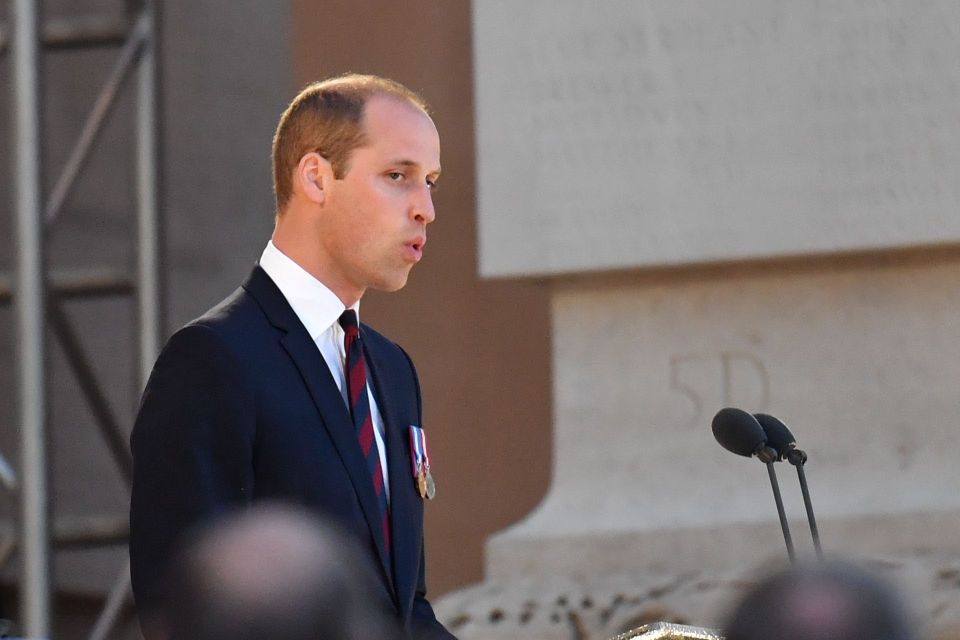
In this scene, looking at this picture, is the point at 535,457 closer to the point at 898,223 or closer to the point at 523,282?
the point at 523,282

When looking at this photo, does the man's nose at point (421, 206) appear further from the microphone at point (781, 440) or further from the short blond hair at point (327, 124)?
the microphone at point (781, 440)

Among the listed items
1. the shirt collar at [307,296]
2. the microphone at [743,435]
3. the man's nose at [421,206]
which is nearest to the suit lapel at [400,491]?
the shirt collar at [307,296]

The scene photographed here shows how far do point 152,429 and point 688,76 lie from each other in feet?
10.5

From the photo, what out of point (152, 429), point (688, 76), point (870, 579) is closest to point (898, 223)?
point (688, 76)

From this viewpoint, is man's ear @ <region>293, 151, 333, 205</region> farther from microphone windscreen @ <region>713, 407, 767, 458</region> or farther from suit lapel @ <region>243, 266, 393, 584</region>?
microphone windscreen @ <region>713, 407, 767, 458</region>

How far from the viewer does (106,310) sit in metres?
8.16

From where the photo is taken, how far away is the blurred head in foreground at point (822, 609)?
1.37m

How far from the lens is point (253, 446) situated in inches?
93.8

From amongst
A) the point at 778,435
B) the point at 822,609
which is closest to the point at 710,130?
the point at 778,435

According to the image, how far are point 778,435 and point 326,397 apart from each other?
70 cm

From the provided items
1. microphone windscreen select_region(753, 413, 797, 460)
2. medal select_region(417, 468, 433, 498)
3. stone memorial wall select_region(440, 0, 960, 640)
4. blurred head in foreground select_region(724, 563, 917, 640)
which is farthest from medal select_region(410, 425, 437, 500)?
stone memorial wall select_region(440, 0, 960, 640)

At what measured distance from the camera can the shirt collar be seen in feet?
8.34

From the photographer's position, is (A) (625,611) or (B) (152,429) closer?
(B) (152,429)

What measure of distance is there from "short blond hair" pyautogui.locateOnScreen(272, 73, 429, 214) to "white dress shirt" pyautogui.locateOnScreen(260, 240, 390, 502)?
0.28 ft
